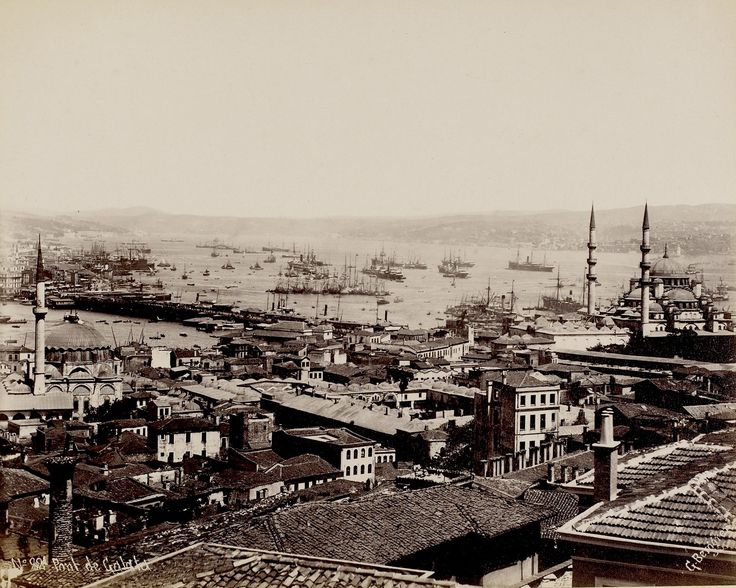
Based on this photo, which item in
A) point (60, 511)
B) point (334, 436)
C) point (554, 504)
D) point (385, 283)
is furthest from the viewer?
point (385, 283)

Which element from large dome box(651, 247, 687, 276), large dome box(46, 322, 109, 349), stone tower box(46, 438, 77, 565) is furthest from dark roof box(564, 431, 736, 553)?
large dome box(651, 247, 687, 276)

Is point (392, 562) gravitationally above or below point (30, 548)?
above

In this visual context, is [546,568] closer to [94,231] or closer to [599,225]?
[94,231]

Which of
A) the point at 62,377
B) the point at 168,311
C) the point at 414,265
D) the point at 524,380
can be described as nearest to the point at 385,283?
the point at 414,265

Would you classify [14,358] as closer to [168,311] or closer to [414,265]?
[168,311]

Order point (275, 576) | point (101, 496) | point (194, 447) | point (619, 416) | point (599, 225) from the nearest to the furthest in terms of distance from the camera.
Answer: point (275, 576) → point (101, 496) → point (619, 416) → point (194, 447) → point (599, 225)

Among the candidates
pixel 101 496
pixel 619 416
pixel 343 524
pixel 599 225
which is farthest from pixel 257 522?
pixel 599 225
